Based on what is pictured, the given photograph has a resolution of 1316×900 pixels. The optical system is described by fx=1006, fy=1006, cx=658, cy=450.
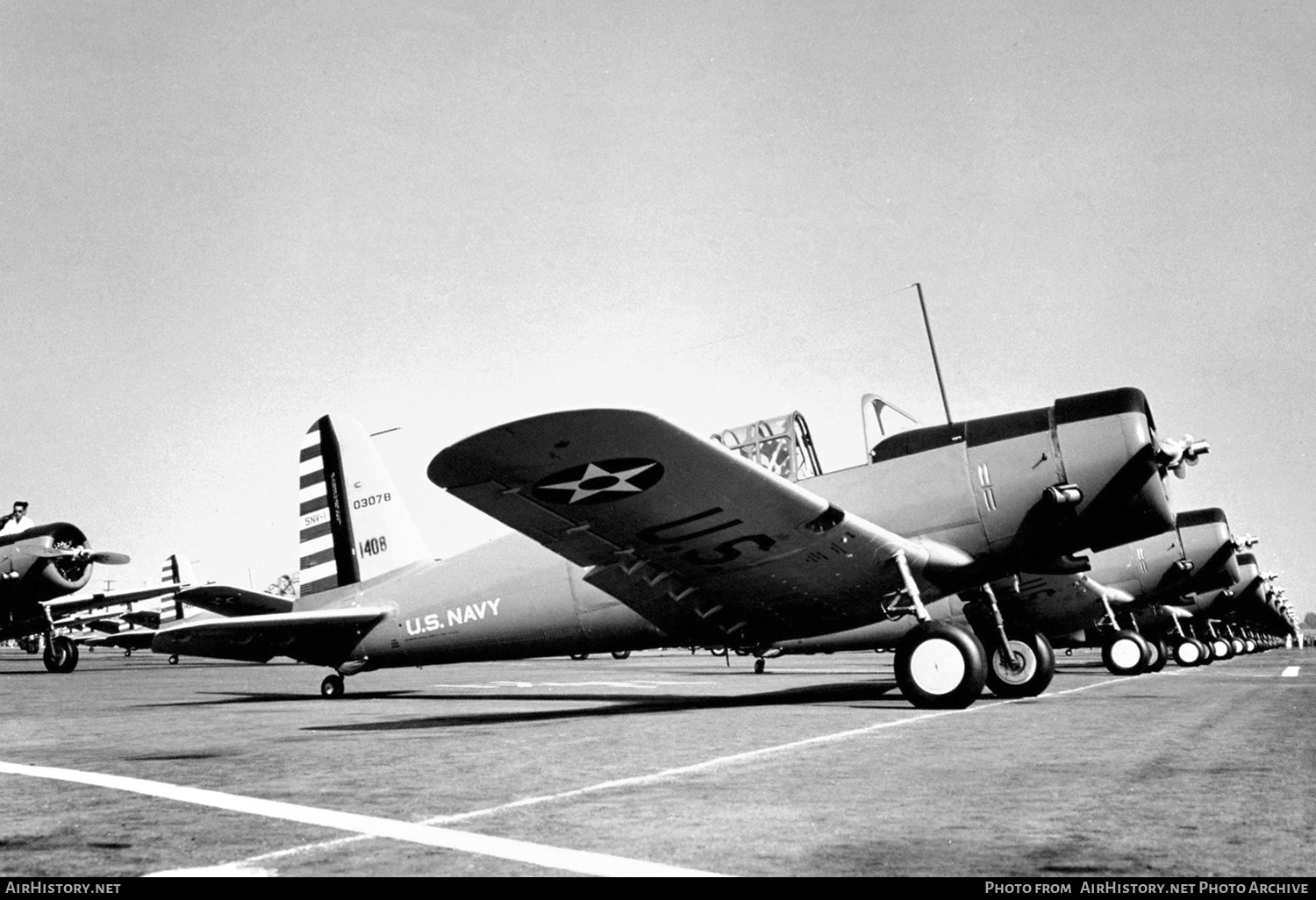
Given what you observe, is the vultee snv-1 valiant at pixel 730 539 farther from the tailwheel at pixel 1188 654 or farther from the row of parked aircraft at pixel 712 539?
the tailwheel at pixel 1188 654

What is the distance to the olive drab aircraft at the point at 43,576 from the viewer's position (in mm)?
21359

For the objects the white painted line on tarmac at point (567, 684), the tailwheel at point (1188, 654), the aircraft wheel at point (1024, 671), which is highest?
the white painted line on tarmac at point (567, 684)

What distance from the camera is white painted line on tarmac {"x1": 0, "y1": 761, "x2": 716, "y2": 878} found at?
2.33 m

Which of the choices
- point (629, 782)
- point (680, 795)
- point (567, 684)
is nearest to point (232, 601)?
point (567, 684)

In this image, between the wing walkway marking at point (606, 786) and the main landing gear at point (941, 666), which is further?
the main landing gear at point (941, 666)

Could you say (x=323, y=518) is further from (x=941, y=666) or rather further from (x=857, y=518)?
(x=941, y=666)

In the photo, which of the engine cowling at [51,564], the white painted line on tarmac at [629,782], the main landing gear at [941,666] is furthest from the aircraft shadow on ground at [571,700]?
the engine cowling at [51,564]

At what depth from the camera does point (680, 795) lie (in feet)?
11.5

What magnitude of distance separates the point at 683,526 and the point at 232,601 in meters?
7.96

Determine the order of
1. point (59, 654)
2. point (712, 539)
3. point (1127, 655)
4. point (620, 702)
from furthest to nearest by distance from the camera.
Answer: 1. point (59, 654)
2. point (1127, 655)
3. point (620, 702)
4. point (712, 539)

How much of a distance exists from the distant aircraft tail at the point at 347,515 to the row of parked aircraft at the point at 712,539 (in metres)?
0.02

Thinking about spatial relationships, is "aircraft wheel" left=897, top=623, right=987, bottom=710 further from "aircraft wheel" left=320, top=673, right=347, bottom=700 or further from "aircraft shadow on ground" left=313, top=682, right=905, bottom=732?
"aircraft wheel" left=320, top=673, right=347, bottom=700

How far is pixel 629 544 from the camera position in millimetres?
7746

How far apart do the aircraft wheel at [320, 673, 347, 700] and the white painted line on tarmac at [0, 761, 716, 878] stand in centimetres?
808
